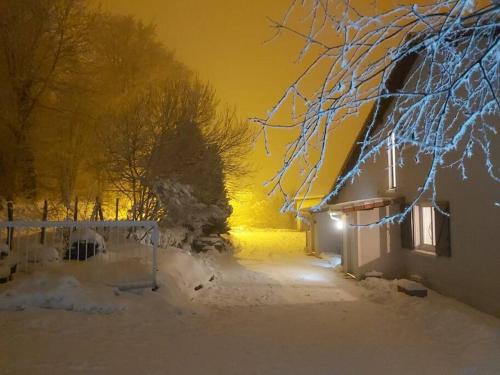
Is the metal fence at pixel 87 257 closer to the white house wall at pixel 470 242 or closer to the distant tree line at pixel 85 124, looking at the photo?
the distant tree line at pixel 85 124

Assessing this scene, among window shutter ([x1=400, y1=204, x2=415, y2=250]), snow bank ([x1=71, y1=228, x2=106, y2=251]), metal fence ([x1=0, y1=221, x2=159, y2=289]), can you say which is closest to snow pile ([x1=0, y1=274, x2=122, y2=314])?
metal fence ([x1=0, y1=221, x2=159, y2=289])

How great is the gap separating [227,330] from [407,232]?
276 inches

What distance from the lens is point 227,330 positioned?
6777mm

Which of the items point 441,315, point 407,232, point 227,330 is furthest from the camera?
point 407,232

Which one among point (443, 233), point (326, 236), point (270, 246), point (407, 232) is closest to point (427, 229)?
point (407, 232)

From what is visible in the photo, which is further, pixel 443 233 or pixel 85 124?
pixel 85 124

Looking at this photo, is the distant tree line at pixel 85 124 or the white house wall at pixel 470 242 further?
the distant tree line at pixel 85 124

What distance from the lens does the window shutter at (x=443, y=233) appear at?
9406 millimetres

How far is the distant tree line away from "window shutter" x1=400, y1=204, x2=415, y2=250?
7.72 m

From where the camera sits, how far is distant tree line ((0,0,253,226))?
13906 mm

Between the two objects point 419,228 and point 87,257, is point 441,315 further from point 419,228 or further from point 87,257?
point 87,257

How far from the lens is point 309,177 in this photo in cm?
342

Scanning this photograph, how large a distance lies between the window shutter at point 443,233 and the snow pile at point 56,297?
760 cm

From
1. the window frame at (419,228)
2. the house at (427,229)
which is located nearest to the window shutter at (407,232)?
the house at (427,229)
